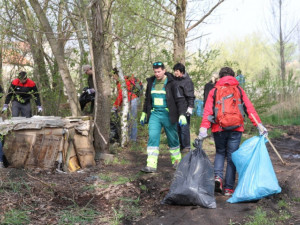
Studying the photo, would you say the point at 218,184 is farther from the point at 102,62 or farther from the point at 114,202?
the point at 102,62

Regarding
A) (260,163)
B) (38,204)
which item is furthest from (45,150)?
(260,163)

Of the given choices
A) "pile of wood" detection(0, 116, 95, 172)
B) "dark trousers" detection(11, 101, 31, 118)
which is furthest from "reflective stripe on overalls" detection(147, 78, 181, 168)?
"dark trousers" detection(11, 101, 31, 118)

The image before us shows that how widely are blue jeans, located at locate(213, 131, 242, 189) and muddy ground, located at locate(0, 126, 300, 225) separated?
269 millimetres

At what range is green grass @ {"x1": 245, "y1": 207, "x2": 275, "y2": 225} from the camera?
3.94 m

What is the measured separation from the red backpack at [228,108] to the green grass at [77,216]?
1960 mm

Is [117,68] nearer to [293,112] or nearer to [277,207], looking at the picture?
[277,207]

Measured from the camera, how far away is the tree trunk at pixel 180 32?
33.3 ft

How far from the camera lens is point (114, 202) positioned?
5098mm

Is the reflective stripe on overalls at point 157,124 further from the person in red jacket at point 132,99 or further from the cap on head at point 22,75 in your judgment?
the cap on head at point 22,75

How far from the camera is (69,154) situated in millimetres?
7059

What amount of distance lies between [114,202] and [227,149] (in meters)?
1.66

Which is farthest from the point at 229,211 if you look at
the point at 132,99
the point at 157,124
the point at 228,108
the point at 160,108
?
the point at 132,99

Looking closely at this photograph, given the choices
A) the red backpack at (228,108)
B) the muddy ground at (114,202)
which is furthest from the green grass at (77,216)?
the red backpack at (228,108)

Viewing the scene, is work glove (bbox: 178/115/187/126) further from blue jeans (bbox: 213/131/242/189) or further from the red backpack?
the red backpack
